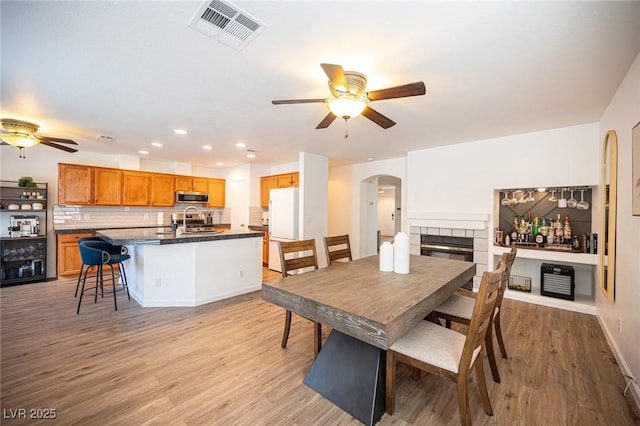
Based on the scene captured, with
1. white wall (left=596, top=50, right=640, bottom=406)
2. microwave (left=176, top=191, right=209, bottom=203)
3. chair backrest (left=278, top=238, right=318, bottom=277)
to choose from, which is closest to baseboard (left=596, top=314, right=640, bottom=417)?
white wall (left=596, top=50, right=640, bottom=406)

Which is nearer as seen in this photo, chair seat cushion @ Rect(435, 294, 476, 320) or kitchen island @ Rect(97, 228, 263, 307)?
chair seat cushion @ Rect(435, 294, 476, 320)

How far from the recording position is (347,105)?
207 centimetres

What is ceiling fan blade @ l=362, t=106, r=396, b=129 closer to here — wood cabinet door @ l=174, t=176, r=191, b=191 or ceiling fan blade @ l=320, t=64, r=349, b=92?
ceiling fan blade @ l=320, t=64, r=349, b=92

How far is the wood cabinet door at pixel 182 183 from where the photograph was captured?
634 centimetres

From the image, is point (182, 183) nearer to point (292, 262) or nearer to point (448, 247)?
point (292, 262)

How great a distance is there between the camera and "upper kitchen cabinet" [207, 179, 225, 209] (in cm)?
690

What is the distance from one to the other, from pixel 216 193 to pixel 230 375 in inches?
220

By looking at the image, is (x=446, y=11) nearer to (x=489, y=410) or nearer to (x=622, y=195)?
(x=622, y=195)

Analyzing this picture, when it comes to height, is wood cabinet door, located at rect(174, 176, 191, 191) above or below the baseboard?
above

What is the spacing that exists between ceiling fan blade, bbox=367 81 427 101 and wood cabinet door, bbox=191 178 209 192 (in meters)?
5.73

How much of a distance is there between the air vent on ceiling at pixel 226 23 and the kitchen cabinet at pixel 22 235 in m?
5.19

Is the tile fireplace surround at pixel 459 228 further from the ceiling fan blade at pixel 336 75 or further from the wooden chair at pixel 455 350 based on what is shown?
the ceiling fan blade at pixel 336 75

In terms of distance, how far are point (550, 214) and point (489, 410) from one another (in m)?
3.46

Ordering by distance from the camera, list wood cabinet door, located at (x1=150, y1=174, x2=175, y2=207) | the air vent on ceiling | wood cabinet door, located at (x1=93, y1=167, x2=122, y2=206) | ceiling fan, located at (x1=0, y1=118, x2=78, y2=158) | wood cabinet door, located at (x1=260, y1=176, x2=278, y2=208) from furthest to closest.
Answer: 1. wood cabinet door, located at (x1=260, y1=176, x2=278, y2=208)
2. wood cabinet door, located at (x1=150, y1=174, x2=175, y2=207)
3. wood cabinet door, located at (x1=93, y1=167, x2=122, y2=206)
4. ceiling fan, located at (x1=0, y1=118, x2=78, y2=158)
5. the air vent on ceiling
